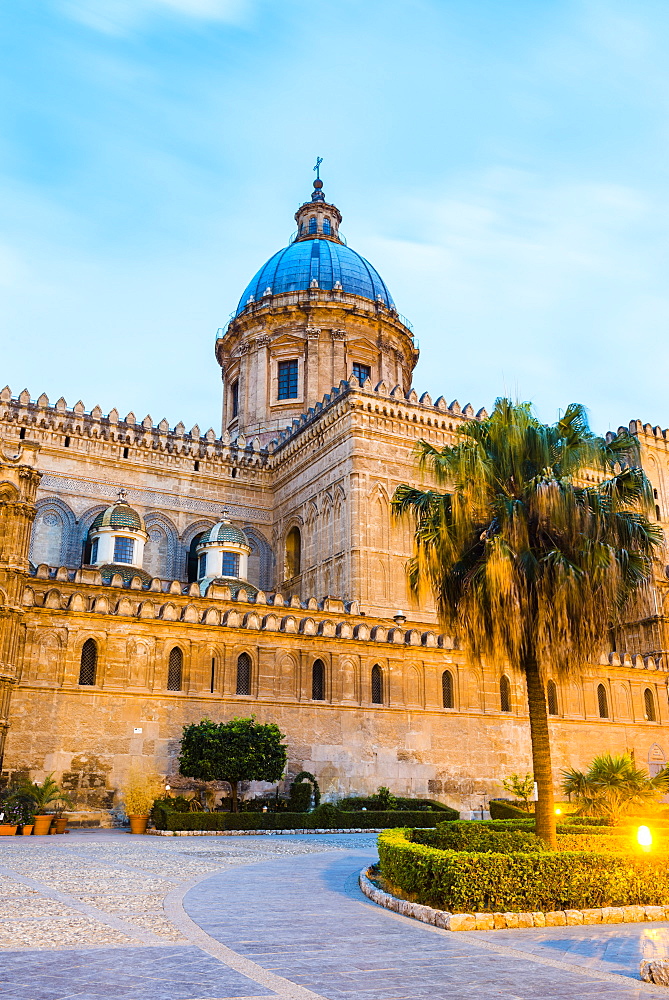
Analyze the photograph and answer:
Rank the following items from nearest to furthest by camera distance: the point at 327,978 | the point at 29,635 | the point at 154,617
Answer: the point at 327,978
the point at 29,635
the point at 154,617

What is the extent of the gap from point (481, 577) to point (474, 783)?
14514 millimetres

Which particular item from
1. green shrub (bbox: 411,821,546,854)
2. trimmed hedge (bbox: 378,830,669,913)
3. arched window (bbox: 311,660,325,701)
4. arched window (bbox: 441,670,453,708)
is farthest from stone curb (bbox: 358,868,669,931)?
arched window (bbox: 441,670,453,708)

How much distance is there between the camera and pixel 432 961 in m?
6.96

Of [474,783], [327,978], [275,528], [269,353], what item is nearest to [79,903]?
[327,978]

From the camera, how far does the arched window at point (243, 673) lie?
78.4 feet

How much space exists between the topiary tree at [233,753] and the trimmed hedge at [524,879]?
1061 cm

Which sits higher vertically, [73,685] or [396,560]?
[396,560]

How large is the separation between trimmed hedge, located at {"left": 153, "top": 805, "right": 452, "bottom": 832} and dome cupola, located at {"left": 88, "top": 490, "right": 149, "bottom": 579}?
11.7m

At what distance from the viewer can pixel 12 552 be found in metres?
21.4

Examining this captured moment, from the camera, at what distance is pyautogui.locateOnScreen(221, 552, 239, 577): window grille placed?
105ft

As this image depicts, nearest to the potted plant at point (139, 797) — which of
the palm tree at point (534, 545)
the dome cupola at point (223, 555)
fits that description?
the palm tree at point (534, 545)

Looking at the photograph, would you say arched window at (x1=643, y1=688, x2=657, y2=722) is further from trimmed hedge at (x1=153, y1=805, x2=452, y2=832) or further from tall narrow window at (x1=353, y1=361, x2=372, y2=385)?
tall narrow window at (x1=353, y1=361, x2=372, y2=385)

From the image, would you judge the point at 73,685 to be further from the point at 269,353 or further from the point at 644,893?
the point at 269,353

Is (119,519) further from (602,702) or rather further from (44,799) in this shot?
(602,702)
